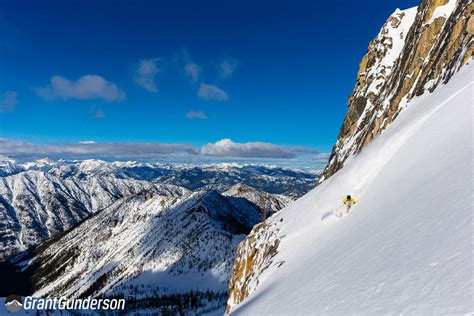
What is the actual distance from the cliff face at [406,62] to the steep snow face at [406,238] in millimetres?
9583

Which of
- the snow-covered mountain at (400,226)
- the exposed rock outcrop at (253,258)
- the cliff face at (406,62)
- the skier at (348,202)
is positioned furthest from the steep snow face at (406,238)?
the cliff face at (406,62)

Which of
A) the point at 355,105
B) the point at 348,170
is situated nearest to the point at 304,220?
the point at 348,170

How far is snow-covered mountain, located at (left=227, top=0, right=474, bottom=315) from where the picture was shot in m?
8.87

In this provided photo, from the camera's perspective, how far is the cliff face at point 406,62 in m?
39.8

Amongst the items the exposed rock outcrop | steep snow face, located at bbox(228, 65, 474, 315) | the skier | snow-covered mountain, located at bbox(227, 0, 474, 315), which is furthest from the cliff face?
the exposed rock outcrop

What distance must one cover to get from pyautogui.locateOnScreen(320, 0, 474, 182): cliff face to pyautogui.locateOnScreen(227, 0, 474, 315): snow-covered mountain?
0.96 feet

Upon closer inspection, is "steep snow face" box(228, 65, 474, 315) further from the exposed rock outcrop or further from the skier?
the exposed rock outcrop

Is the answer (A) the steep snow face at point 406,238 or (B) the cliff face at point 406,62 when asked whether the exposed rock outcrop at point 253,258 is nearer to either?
(A) the steep snow face at point 406,238

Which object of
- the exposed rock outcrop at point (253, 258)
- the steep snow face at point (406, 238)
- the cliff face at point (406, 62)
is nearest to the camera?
the steep snow face at point (406, 238)

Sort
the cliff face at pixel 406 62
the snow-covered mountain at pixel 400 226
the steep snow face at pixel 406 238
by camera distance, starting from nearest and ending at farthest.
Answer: the steep snow face at pixel 406 238 < the snow-covered mountain at pixel 400 226 < the cliff face at pixel 406 62

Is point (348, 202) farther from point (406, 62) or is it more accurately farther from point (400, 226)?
point (406, 62)

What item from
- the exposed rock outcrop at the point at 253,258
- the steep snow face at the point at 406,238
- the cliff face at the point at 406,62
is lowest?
the exposed rock outcrop at the point at 253,258

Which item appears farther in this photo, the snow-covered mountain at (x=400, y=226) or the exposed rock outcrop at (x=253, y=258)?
the exposed rock outcrop at (x=253, y=258)

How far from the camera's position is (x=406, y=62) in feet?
189
